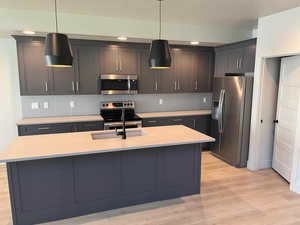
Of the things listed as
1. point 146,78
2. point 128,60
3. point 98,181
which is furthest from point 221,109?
point 98,181

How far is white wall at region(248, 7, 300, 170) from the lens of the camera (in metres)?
3.18

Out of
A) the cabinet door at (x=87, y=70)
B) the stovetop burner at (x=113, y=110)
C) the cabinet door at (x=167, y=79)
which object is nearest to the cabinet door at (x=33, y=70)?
the cabinet door at (x=87, y=70)

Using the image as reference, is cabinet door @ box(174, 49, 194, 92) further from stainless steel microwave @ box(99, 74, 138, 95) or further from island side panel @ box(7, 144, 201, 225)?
island side panel @ box(7, 144, 201, 225)

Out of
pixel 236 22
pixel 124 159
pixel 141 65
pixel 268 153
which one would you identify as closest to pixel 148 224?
pixel 124 159

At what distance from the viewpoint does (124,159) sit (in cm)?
268

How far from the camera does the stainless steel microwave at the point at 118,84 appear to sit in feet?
14.3

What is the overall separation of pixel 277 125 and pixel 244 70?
117cm

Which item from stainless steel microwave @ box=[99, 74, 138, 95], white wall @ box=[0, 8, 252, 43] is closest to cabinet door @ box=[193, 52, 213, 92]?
white wall @ box=[0, 8, 252, 43]

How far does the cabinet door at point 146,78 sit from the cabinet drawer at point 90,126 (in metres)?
1.15

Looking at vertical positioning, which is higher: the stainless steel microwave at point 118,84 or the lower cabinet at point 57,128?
the stainless steel microwave at point 118,84

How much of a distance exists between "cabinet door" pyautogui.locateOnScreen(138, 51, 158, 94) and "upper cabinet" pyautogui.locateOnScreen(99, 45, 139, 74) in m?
0.14

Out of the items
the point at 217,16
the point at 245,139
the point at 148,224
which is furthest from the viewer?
the point at 245,139

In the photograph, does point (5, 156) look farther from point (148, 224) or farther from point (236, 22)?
point (236, 22)

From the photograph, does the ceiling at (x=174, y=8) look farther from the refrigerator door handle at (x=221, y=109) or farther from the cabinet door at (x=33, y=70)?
the refrigerator door handle at (x=221, y=109)
